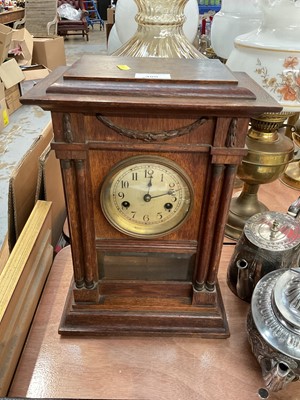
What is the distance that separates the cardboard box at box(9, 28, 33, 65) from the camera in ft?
9.30

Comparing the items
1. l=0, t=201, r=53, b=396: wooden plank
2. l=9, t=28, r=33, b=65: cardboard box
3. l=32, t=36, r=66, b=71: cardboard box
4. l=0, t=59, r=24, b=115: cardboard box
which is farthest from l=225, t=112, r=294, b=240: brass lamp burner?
l=32, t=36, r=66, b=71: cardboard box

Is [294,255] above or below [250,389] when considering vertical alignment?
above

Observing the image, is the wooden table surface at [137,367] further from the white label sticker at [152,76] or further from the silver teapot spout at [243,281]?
the white label sticker at [152,76]

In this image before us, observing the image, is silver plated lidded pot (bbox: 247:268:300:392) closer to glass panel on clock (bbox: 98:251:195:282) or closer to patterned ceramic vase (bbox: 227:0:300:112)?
glass panel on clock (bbox: 98:251:195:282)

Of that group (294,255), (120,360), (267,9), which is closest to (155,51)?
(267,9)

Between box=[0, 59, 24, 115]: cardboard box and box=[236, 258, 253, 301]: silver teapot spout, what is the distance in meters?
2.28

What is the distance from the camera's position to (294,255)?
638 mm

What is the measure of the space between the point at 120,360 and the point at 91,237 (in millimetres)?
222

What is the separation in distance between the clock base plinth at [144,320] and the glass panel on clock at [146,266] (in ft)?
0.18

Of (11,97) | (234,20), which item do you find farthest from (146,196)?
(11,97)

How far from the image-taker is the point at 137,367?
0.59 m

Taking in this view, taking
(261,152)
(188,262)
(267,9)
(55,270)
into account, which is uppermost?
(267,9)

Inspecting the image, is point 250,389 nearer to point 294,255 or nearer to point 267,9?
point 294,255

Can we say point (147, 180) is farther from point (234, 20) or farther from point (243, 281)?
point (234, 20)
